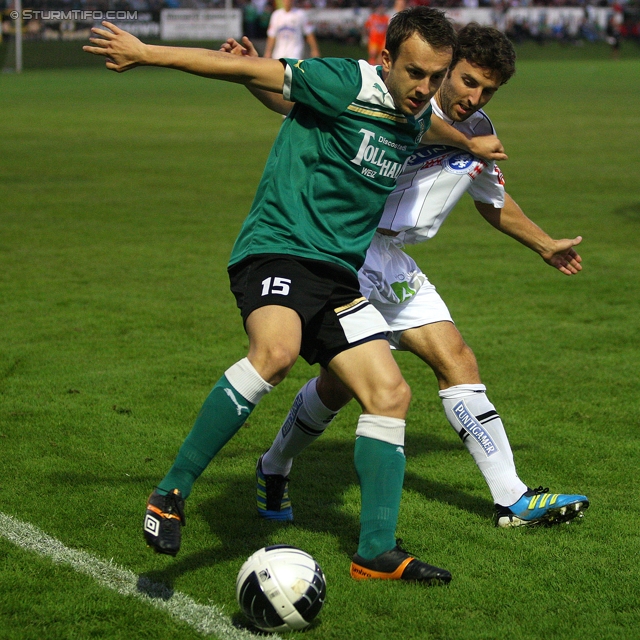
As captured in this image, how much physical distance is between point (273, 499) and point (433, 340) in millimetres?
954

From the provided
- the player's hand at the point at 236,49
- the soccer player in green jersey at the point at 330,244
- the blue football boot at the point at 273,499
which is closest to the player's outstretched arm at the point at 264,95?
the player's hand at the point at 236,49

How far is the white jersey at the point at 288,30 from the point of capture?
23.2 m

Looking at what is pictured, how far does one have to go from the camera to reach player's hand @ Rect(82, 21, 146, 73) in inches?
133

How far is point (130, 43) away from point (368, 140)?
2.94ft

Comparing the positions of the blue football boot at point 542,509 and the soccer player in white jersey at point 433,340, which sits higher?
the soccer player in white jersey at point 433,340

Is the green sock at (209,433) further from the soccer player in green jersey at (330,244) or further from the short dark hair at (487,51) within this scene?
the short dark hair at (487,51)

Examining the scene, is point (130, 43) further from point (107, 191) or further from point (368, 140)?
point (107, 191)

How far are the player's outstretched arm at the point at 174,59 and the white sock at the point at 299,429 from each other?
1.42m

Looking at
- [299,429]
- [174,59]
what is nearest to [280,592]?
[299,429]

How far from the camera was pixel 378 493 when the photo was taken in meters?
3.58

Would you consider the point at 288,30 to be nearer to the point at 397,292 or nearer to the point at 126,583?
the point at 397,292

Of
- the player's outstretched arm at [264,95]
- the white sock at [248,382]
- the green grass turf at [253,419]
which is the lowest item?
the green grass turf at [253,419]

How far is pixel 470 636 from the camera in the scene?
3.21 metres

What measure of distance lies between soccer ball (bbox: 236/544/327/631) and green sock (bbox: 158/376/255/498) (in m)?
0.36
